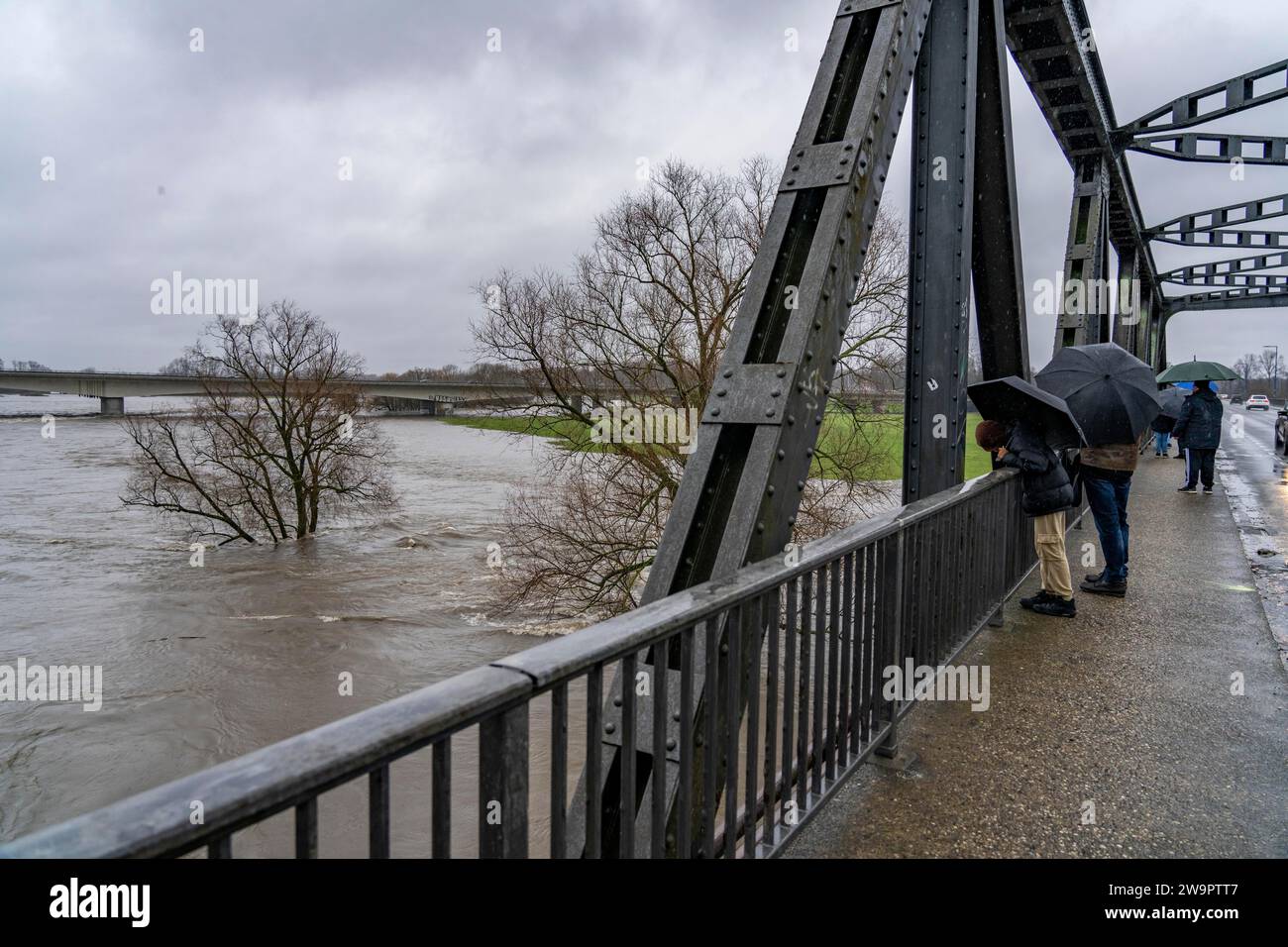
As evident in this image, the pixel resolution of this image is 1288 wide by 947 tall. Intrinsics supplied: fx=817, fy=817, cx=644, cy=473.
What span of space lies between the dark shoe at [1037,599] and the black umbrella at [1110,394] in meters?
1.25

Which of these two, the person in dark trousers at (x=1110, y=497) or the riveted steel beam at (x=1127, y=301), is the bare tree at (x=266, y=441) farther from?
the person in dark trousers at (x=1110, y=497)

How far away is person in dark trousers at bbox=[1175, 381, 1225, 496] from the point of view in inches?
490

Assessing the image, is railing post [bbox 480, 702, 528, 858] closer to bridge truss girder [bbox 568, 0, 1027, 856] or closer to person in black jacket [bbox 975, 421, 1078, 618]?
bridge truss girder [bbox 568, 0, 1027, 856]

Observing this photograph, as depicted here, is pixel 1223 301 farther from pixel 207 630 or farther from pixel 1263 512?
pixel 207 630

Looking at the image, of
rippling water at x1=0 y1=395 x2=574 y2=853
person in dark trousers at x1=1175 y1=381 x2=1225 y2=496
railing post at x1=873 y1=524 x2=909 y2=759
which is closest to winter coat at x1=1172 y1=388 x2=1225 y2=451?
person in dark trousers at x1=1175 y1=381 x2=1225 y2=496

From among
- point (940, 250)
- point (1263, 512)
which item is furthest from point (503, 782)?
point (1263, 512)

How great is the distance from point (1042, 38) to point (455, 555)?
90.6ft

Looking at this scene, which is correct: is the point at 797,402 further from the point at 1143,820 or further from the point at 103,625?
the point at 103,625

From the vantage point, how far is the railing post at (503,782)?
1410 mm

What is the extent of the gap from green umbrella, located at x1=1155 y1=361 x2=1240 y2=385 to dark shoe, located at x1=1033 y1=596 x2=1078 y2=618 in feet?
28.1

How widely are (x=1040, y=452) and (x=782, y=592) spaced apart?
11.1ft

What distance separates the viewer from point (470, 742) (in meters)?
16.7

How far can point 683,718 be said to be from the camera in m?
2.10
